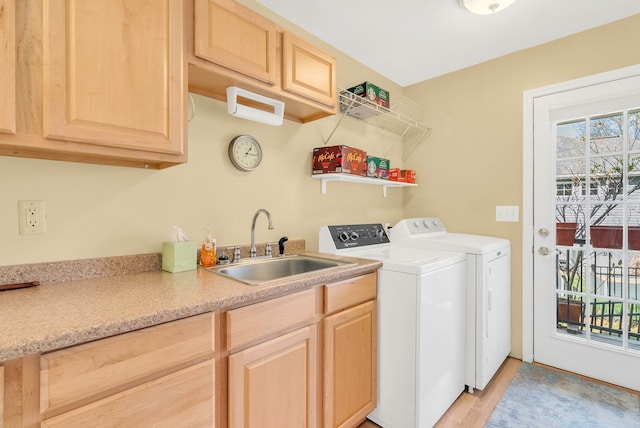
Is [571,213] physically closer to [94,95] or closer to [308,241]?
[308,241]

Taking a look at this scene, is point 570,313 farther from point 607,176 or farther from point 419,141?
point 419,141

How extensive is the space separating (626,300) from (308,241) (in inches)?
83.8

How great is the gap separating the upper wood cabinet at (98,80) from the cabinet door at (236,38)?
0.10m

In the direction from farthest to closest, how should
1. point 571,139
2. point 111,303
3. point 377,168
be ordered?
point 377,168, point 571,139, point 111,303

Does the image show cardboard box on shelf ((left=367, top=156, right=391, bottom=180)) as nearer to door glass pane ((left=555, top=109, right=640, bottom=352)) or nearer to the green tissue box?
door glass pane ((left=555, top=109, right=640, bottom=352))

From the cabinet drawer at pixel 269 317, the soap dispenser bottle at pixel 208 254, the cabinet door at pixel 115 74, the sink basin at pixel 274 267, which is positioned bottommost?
the cabinet drawer at pixel 269 317

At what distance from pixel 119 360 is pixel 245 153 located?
1.22 meters

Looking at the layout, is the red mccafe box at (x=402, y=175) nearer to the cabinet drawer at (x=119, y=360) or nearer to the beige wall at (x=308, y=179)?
the beige wall at (x=308, y=179)

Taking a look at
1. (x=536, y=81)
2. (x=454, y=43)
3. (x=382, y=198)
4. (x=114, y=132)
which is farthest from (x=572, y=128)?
(x=114, y=132)

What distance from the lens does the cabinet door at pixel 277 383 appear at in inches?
42.0

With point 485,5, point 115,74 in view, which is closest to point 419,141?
Answer: point 485,5

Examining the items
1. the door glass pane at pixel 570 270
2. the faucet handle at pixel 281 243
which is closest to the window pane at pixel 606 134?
the door glass pane at pixel 570 270

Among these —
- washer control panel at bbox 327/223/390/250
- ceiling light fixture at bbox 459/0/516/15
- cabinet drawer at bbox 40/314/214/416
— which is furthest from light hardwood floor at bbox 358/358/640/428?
ceiling light fixture at bbox 459/0/516/15

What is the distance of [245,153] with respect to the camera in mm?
1767
